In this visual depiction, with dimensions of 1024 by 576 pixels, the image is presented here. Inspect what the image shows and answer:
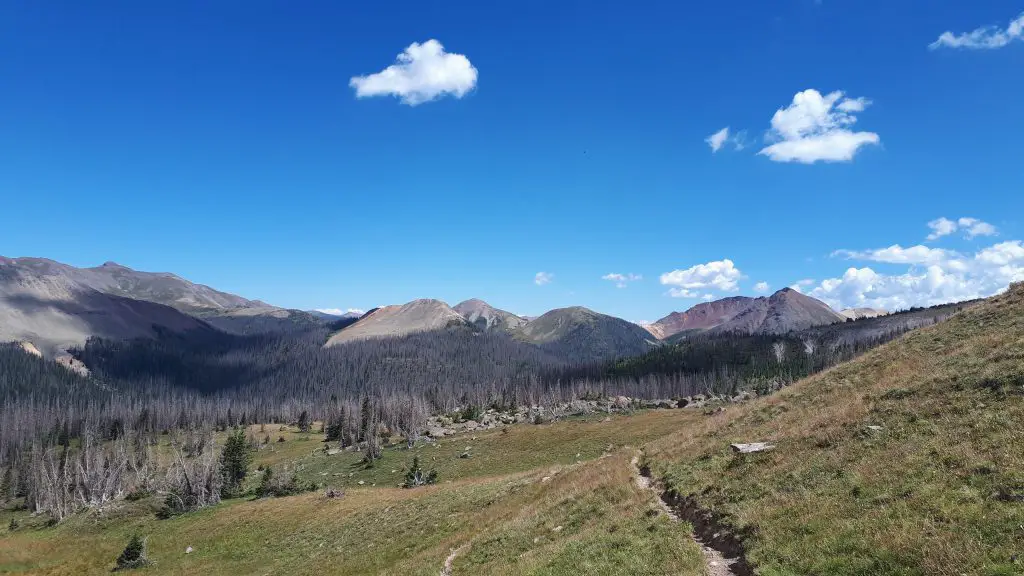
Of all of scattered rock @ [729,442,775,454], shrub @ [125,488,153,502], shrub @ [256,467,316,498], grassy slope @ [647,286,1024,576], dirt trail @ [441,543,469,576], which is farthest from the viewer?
shrub @ [125,488,153,502]

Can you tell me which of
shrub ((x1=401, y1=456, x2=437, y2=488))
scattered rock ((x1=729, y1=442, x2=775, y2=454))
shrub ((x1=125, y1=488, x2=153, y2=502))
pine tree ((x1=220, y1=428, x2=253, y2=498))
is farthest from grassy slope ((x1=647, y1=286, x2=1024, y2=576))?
shrub ((x1=125, y1=488, x2=153, y2=502))

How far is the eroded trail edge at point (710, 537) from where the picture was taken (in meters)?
17.3

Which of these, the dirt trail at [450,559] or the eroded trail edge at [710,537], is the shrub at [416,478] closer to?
the dirt trail at [450,559]

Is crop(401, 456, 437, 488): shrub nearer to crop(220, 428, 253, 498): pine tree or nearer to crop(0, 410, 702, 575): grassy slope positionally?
crop(0, 410, 702, 575): grassy slope

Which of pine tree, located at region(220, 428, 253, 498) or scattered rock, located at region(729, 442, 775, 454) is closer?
scattered rock, located at region(729, 442, 775, 454)

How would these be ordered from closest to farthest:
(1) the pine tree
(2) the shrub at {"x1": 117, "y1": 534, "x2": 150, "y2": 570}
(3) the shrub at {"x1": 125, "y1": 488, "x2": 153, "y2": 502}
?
(2) the shrub at {"x1": 117, "y1": 534, "x2": 150, "y2": 570}
(1) the pine tree
(3) the shrub at {"x1": 125, "y1": 488, "x2": 153, "y2": 502}

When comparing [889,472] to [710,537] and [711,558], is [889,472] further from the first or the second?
[711,558]

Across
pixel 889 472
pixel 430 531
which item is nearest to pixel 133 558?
pixel 430 531

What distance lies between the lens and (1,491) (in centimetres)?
13262

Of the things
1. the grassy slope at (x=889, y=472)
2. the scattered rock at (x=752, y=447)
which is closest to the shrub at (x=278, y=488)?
the grassy slope at (x=889, y=472)

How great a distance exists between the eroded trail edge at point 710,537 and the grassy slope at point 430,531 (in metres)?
0.60

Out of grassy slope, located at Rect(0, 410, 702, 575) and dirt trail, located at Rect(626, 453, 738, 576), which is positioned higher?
dirt trail, located at Rect(626, 453, 738, 576)

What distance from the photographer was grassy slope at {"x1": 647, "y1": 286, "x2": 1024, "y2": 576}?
45.9 feet

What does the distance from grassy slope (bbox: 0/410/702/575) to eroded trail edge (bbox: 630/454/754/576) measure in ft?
1.97
